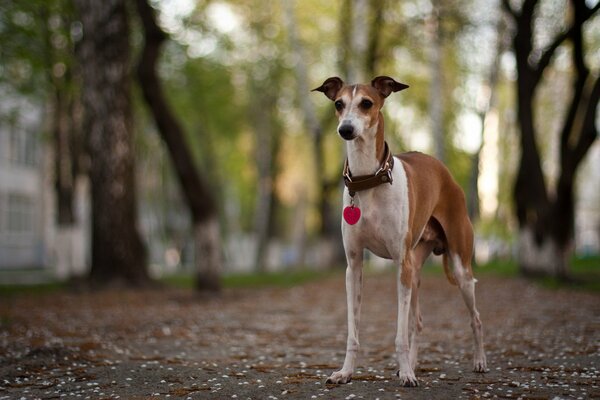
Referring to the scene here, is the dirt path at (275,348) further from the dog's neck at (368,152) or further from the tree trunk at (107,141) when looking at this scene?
the tree trunk at (107,141)

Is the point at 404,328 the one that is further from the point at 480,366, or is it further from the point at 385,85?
the point at 385,85

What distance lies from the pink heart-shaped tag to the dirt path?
1244mm

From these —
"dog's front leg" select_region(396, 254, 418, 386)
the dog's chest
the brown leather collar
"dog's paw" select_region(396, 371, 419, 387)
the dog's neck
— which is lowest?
"dog's paw" select_region(396, 371, 419, 387)

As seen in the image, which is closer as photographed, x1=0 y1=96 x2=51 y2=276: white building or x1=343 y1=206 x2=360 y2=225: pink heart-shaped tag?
x1=343 y1=206 x2=360 y2=225: pink heart-shaped tag

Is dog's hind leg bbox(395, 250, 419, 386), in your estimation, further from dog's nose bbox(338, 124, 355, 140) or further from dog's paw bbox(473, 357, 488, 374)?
dog's nose bbox(338, 124, 355, 140)

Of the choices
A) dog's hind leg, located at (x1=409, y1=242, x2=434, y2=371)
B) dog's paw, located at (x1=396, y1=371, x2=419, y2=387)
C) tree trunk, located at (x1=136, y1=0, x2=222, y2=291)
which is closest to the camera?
dog's paw, located at (x1=396, y1=371, x2=419, y2=387)

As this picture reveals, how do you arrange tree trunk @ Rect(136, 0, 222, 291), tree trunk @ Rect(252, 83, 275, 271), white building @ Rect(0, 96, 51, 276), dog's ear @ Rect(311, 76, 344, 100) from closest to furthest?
dog's ear @ Rect(311, 76, 344, 100) → tree trunk @ Rect(136, 0, 222, 291) → tree trunk @ Rect(252, 83, 275, 271) → white building @ Rect(0, 96, 51, 276)

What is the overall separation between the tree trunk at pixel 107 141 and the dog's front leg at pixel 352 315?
11.7 meters

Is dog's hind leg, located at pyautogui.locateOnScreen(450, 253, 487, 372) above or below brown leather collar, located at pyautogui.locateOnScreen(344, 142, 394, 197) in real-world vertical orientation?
below

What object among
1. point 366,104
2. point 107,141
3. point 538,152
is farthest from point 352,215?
point 538,152

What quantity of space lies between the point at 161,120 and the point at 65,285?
23.5 feet

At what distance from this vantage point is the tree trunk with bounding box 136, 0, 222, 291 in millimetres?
14781

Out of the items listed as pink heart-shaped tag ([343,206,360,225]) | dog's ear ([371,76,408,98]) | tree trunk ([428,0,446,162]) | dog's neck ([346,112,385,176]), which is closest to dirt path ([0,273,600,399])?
pink heart-shaped tag ([343,206,360,225])

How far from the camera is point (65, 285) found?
65.1 ft
